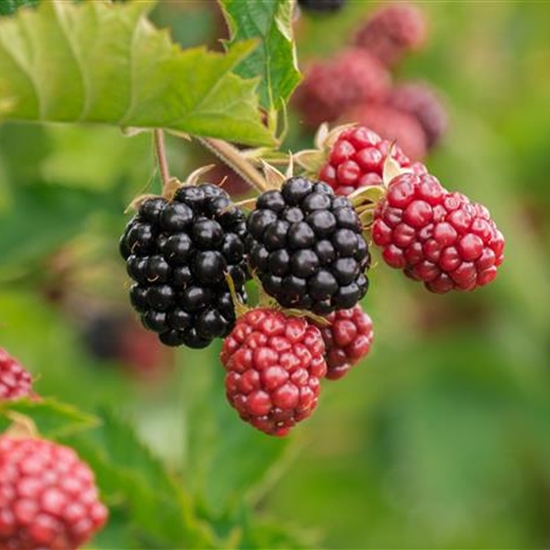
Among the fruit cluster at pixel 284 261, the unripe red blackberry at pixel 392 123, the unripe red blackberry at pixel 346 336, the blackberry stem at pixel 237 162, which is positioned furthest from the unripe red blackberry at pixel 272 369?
the unripe red blackberry at pixel 392 123

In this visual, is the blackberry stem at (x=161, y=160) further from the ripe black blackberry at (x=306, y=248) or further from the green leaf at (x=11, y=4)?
the green leaf at (x=11, y=4)

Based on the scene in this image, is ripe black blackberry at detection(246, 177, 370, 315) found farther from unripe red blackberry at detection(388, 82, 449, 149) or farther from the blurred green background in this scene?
the blurred green background

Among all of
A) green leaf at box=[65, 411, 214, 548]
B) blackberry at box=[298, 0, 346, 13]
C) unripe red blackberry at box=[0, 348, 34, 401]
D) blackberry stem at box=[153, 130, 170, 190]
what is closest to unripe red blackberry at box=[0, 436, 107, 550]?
unripe red blackberry at box=[0, 348, 34, 401]

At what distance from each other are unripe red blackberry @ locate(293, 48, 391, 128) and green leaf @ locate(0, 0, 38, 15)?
121cm

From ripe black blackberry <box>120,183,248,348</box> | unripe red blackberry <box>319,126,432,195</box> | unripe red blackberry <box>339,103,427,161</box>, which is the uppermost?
unripe red blackberry <box>339,103,427,161</box>

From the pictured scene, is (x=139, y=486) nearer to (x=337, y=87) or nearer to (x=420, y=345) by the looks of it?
(x=337, y=87)

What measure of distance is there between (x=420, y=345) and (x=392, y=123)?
2173mm

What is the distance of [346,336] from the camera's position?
7.54 feet

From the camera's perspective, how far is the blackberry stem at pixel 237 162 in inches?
90.1

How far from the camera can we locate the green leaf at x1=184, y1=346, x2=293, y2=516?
316cm

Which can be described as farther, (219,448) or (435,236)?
(219,448)

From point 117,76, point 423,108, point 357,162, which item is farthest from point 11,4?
point 423,108

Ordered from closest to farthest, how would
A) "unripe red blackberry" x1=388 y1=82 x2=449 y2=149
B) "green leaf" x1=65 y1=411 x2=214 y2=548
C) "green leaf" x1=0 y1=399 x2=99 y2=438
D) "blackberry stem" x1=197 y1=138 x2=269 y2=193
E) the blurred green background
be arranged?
"green leaf" x1=0 y1=399 x2=99 y2=438
"blackberry stem" x1=197 y1=138 x2=269 y2=193
"green leaf" x1=65 y1=411 x2=214 y2=548
"unripe red blackberry" x1=388 y1=82 x2=449 y2=149
the blurred green background

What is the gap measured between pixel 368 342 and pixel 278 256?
0.99ft
